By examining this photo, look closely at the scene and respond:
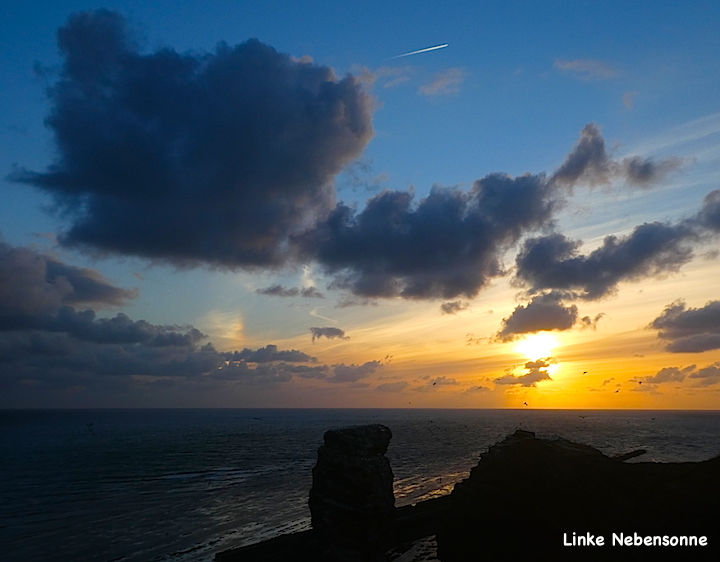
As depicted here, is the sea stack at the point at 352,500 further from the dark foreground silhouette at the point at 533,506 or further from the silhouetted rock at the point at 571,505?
the silhouetted rock at the point at 571,505

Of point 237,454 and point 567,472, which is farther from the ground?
point 567,472

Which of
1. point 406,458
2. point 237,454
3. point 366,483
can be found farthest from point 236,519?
point 237,454

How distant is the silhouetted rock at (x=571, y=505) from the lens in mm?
21938

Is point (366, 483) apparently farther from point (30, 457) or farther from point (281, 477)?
point (30, 457)

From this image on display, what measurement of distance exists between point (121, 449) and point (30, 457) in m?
19.8

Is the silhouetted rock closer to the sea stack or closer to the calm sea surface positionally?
the calm sea surface

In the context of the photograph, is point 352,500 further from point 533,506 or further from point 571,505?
point 571,505

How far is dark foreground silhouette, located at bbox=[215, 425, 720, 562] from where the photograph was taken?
22016mm

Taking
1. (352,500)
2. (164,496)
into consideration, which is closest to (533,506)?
(352,500)

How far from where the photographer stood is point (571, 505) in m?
24.4

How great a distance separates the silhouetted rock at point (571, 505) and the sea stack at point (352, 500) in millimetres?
5069

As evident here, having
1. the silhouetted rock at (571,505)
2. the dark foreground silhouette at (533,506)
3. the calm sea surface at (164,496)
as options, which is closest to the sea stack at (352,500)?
the dark foreground silhouette at (533,506)

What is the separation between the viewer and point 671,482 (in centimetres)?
2300

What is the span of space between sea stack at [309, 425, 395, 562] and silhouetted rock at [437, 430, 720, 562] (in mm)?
5069
